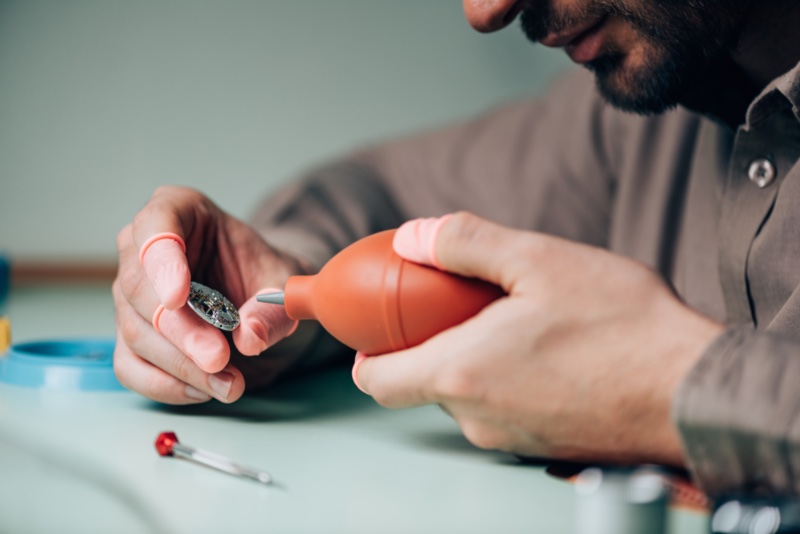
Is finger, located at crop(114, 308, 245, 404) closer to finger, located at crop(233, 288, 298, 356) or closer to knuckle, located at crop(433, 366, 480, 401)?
finger, located at crop(233, 288, 298, 356)

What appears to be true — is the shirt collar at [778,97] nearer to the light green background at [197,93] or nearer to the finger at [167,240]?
the finger at [167,240]

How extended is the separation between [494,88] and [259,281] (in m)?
1.56

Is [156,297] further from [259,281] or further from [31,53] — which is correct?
[31,53]

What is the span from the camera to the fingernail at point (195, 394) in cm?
70

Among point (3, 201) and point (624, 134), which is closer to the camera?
point (624, 134)

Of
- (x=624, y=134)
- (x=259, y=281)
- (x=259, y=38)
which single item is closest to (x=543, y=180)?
(x=624, y=134)

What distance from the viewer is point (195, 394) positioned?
706 millimetres

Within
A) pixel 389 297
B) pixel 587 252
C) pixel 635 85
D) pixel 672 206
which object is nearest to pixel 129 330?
pixel 389 297

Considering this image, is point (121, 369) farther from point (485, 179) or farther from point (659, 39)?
point (485, 179)

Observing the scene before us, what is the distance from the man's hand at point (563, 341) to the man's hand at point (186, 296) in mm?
197

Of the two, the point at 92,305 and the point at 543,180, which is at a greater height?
the point at 543,180

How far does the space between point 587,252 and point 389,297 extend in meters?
0.13

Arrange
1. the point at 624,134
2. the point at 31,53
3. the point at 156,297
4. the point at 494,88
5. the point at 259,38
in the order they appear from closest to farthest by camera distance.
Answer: the point at 156,297, the point at 624,134, the point at 31,53, the point at 259,38, the point at 494,88

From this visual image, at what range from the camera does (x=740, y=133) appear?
2.62 feet
